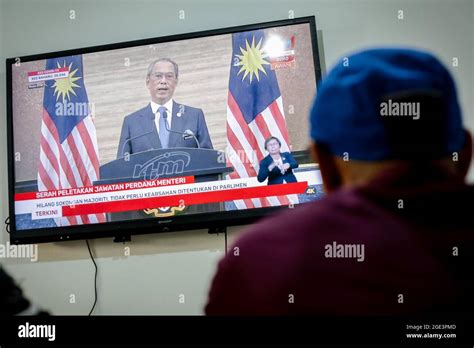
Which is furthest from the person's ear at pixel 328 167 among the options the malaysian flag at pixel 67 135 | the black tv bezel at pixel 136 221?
the malaysian flag at pixel 67 135

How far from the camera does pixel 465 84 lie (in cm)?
194

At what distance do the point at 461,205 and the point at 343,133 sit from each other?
15 centimetres

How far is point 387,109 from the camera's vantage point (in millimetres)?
565

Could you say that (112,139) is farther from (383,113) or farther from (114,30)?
(383,113)

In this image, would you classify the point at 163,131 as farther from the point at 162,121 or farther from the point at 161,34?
the point at 161,34

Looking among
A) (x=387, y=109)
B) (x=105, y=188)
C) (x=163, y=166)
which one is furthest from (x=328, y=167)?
(x=105, y=188)

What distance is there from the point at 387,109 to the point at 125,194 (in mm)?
1681

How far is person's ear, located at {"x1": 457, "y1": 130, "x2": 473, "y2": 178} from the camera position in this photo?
592 millimetres

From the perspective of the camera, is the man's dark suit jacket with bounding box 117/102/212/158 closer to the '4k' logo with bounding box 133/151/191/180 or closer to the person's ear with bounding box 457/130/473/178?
the '4k' logo with bounding box 133/151/191/180

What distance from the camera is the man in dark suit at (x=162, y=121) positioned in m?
2.09

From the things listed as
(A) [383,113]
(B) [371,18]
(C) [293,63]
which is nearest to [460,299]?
(A) [383,113]

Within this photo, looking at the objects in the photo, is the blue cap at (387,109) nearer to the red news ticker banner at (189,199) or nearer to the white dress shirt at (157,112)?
the red news ticker banner at (189,199)

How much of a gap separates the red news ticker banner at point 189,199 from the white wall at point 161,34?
157 mm

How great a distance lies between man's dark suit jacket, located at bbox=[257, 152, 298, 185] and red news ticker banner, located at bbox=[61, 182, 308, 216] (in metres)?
0.02
